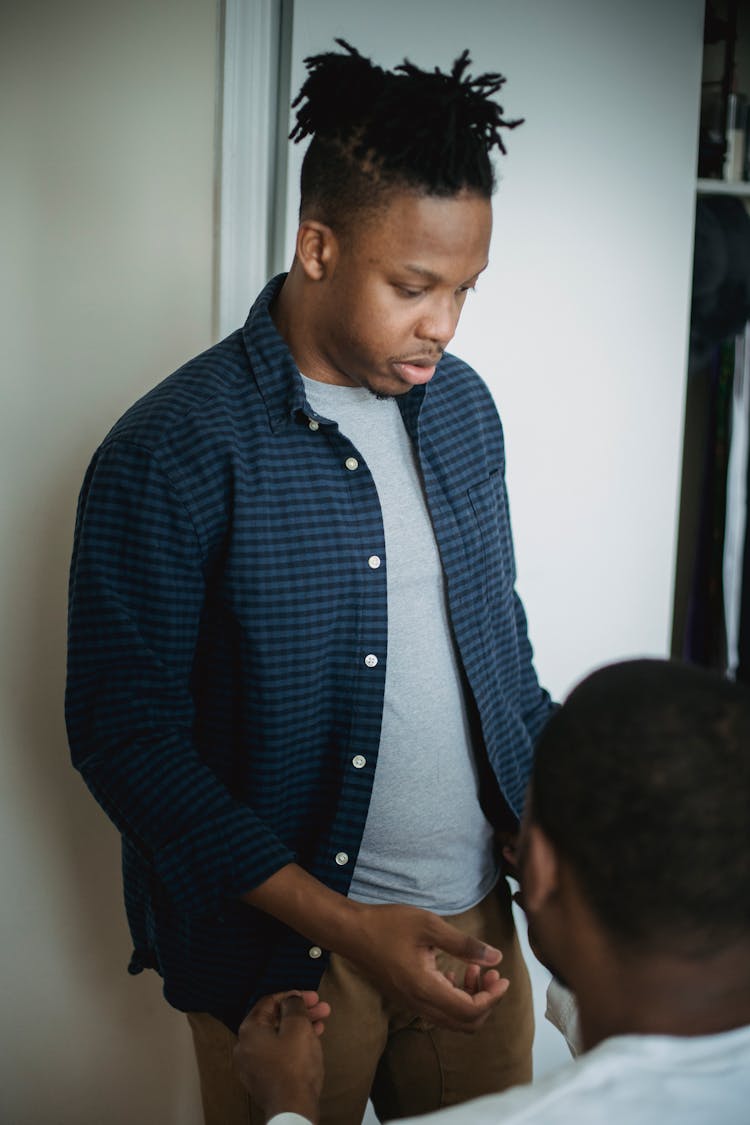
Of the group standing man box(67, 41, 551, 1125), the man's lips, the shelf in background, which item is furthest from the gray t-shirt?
the shelf in background

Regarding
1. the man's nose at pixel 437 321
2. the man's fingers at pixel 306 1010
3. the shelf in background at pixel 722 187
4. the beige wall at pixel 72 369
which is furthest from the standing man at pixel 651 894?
the shelf in background at pixel 722 187

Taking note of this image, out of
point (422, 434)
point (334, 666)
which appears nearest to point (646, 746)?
point (334, 666)

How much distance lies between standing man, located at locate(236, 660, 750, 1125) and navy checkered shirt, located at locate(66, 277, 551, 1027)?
41 centimetres

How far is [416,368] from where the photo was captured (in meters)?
1.15

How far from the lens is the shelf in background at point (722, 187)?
208 cm

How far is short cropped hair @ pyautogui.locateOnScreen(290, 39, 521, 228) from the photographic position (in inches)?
41.8

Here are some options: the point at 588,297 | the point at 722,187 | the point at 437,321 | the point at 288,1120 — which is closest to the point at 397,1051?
the point at 288,1120

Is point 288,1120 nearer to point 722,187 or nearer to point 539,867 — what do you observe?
point 539,867

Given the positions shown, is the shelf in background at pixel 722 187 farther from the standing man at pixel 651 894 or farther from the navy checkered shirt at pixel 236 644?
the standing man at pixel 651 894

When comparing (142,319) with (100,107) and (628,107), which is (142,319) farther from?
(628,107)

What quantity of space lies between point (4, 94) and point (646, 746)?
1.23m

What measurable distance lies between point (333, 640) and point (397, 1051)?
0.52 meters

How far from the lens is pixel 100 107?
1.47 m

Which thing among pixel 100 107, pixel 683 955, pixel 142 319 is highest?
pixel 100 107
